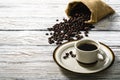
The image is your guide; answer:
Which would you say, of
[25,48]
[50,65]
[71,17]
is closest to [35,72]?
[50,65]

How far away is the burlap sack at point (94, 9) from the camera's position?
1.35 metres

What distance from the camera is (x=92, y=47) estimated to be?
1.03 meters

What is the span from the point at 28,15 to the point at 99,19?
376mm

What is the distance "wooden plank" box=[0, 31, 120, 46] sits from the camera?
4.01ft

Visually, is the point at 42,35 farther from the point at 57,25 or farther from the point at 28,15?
the point at 28,15

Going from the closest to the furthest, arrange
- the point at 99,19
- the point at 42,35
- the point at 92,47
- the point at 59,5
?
the point at 92,47, the point at 42,35, the point at 99,19, the point at 59,5

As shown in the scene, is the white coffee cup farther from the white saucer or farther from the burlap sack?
the burlap sack

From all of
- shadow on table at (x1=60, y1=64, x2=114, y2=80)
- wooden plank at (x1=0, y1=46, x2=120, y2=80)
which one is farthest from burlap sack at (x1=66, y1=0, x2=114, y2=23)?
shadow on table at (x1=60, y1=64, x2=114, y2=80)

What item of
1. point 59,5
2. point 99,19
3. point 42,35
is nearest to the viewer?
point 42,35

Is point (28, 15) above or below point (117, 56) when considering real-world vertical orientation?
above

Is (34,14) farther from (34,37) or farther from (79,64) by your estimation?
(79,64)

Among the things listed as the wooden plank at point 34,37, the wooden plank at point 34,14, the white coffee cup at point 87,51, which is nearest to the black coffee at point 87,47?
the white coffee cup at point 87,51

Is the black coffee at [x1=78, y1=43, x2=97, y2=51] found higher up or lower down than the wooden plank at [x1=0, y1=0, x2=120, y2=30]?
lower down

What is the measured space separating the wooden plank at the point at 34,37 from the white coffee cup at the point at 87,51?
0.19 meters
